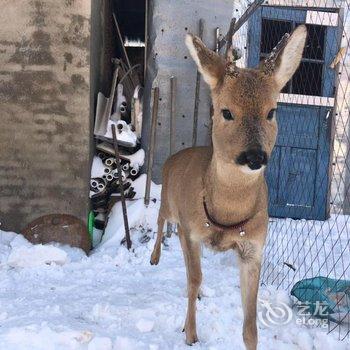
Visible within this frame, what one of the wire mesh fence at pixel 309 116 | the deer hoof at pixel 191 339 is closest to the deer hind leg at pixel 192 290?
the deer hoof at pixel 191 339

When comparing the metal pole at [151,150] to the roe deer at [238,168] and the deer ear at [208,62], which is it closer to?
the roe deer at [238,168]

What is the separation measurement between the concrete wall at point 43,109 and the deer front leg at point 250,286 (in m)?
2.73

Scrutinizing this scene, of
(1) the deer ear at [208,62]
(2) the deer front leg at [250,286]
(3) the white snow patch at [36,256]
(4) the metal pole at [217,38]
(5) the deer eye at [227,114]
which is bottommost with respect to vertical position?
(3) the white snow patch at [36,256]

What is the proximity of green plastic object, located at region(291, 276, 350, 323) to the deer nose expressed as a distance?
1662mm

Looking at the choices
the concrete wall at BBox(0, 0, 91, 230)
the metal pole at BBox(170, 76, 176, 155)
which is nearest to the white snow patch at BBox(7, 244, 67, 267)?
the concrete wall at BBox(0, 0, 91, 230)

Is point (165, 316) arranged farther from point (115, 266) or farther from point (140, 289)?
point (115, 266)

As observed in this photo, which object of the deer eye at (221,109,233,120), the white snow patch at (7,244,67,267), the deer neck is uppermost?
the deer eye at (221,109,233,120)

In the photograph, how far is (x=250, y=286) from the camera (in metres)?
2.97

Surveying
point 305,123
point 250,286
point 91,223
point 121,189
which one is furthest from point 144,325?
point 305,123

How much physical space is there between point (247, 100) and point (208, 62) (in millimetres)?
397

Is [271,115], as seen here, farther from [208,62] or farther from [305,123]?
[305,123]

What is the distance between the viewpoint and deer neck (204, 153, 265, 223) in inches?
107

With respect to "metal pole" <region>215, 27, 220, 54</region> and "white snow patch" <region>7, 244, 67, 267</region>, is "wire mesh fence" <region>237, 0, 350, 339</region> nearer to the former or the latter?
"metal pole" <region>215, 27, 220, 54</region>

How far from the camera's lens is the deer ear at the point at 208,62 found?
2744mm
